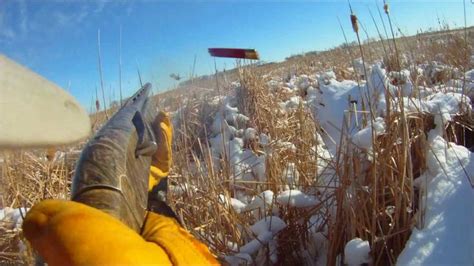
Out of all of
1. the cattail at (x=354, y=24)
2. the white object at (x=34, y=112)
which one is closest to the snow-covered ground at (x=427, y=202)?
the cattail at (x=354, y=24)

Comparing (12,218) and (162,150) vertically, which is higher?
(162,150)

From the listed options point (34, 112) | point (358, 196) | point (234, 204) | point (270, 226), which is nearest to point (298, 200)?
point (270, 226)

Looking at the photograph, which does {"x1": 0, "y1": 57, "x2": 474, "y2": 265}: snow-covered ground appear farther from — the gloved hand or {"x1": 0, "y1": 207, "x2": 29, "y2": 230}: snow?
the gloved hand

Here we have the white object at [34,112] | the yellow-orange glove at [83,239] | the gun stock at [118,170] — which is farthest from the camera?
the gun stock at [118,170]

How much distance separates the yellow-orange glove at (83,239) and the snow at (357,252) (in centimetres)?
70

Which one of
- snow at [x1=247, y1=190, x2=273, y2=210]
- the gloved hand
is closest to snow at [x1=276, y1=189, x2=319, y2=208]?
snow at [x1=247, y1=190, x2=273, y2=210]

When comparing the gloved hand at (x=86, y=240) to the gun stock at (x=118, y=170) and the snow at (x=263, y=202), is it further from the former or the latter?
the snow at (x=263, y=202)

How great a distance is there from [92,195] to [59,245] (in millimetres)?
278

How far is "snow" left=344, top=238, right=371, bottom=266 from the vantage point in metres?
1.42

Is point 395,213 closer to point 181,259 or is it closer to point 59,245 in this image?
point 181,259

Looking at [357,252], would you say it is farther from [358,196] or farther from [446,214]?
[446,214]

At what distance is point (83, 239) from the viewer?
766mm

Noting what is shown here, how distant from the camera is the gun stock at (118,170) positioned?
107 centimetres

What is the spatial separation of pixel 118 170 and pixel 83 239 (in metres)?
0.37
